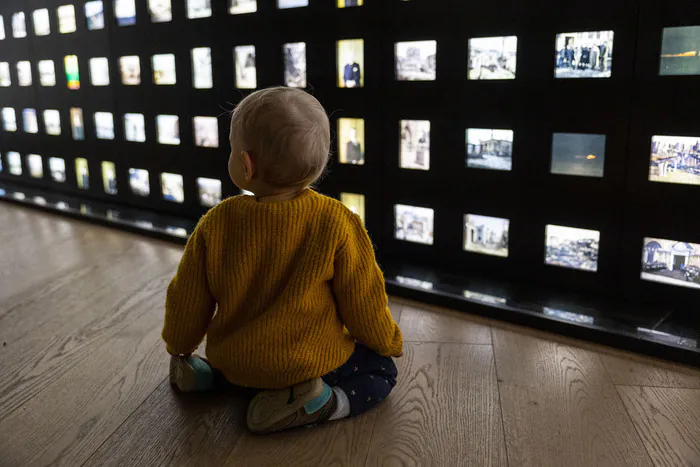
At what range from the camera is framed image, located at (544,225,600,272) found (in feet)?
5.56

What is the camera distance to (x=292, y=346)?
1243 millimetres

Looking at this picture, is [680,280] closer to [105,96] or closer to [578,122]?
[578,122]

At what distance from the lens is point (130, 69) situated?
2656mm

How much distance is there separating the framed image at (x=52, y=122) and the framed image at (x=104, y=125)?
31 cm

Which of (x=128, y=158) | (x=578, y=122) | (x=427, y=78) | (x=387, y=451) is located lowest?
(x=387, y=451)

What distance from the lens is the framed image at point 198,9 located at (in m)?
2.30

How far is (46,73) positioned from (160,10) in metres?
0.92

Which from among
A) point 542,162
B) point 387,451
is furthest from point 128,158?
point 387,451

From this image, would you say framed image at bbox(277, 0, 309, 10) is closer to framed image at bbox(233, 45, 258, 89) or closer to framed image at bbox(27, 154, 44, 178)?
framed image at bbox(233, 45, 258, 89)

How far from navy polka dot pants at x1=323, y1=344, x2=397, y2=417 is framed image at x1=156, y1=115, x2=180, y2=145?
1.50m

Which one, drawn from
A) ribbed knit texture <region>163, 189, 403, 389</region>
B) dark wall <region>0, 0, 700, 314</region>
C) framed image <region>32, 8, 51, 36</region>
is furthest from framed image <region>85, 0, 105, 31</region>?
ribbed knit texture <region>163, 189, 403, 389</region>

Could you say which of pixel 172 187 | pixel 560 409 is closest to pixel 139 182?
pixel 172 187

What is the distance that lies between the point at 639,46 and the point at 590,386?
0.77 meters

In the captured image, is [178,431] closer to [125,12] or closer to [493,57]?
[493,57]
